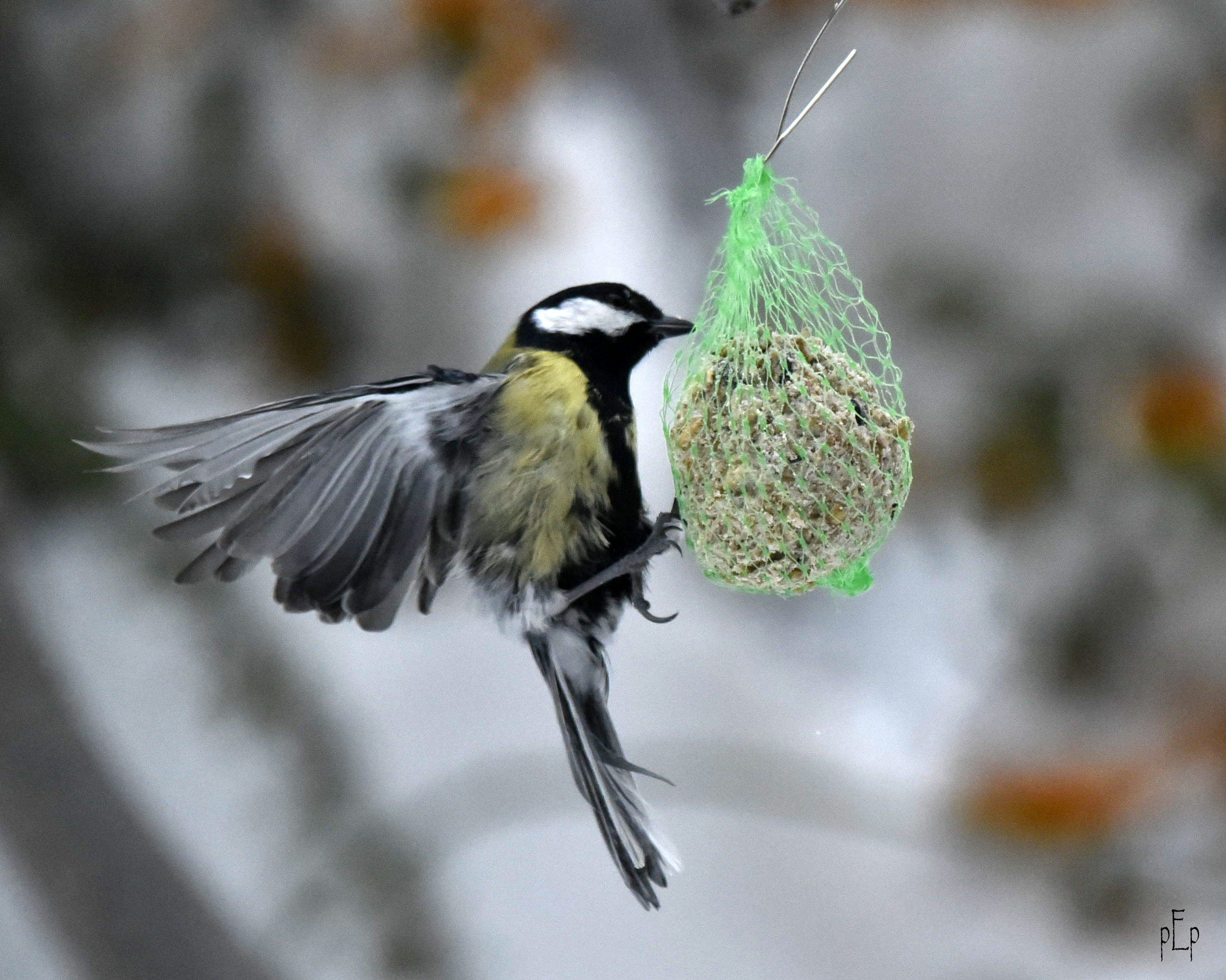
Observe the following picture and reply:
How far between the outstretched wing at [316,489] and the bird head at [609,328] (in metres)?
0.19

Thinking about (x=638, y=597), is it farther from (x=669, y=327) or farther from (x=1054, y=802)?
(x=1054, y=802)

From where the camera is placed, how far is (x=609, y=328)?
1.40m

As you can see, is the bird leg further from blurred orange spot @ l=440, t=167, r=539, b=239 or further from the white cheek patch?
blurred orange spot @ l=440, t=167, r=539, b=239

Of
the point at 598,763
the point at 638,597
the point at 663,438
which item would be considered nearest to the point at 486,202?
the point at 663,438

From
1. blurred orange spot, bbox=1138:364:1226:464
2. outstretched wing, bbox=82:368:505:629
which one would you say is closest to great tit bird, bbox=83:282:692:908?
outstretched wing, bbox=82:368:505:629

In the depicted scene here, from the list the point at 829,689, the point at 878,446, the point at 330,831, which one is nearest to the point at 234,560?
the point at 878,446

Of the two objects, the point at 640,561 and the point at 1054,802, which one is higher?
the point at 1054,802

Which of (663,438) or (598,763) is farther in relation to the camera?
(663,438)

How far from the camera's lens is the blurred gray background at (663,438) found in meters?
2.29

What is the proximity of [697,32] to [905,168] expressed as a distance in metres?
0.54

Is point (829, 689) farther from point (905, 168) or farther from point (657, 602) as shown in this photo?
point (905, 168)

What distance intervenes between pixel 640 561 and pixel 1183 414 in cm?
152

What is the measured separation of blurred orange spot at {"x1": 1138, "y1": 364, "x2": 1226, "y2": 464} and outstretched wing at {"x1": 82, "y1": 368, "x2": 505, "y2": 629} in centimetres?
164

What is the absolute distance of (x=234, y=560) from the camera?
4.01ft
